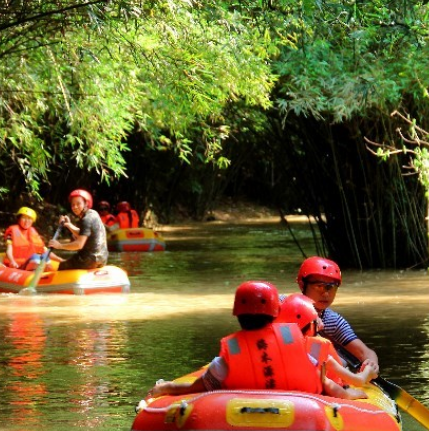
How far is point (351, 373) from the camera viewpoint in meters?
6.44

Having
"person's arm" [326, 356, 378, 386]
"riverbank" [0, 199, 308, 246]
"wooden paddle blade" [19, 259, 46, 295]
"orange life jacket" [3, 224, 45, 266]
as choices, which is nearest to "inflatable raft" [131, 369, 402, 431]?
"person's arm" [326, 356, 378, 386]

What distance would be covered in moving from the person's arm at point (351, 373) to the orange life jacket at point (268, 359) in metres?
0.23

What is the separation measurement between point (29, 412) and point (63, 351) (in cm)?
269

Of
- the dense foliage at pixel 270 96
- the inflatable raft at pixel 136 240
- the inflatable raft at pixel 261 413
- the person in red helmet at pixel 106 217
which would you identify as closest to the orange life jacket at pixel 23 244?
the dense foliage at pixel 270 96

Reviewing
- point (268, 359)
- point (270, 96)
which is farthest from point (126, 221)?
point (268, 359)

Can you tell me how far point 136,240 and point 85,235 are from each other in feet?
28.5

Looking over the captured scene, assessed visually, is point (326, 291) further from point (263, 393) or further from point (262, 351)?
point (263, 393)

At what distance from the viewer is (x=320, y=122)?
18.0m

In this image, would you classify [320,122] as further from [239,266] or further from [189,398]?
[189,398]

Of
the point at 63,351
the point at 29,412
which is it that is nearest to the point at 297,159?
the point at 63,351

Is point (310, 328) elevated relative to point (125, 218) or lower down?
lower down

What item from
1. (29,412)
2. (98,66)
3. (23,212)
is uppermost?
(98,66)

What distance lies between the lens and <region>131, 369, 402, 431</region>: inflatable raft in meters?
5.72

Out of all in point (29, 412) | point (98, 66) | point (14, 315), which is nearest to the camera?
point (29, 412)
